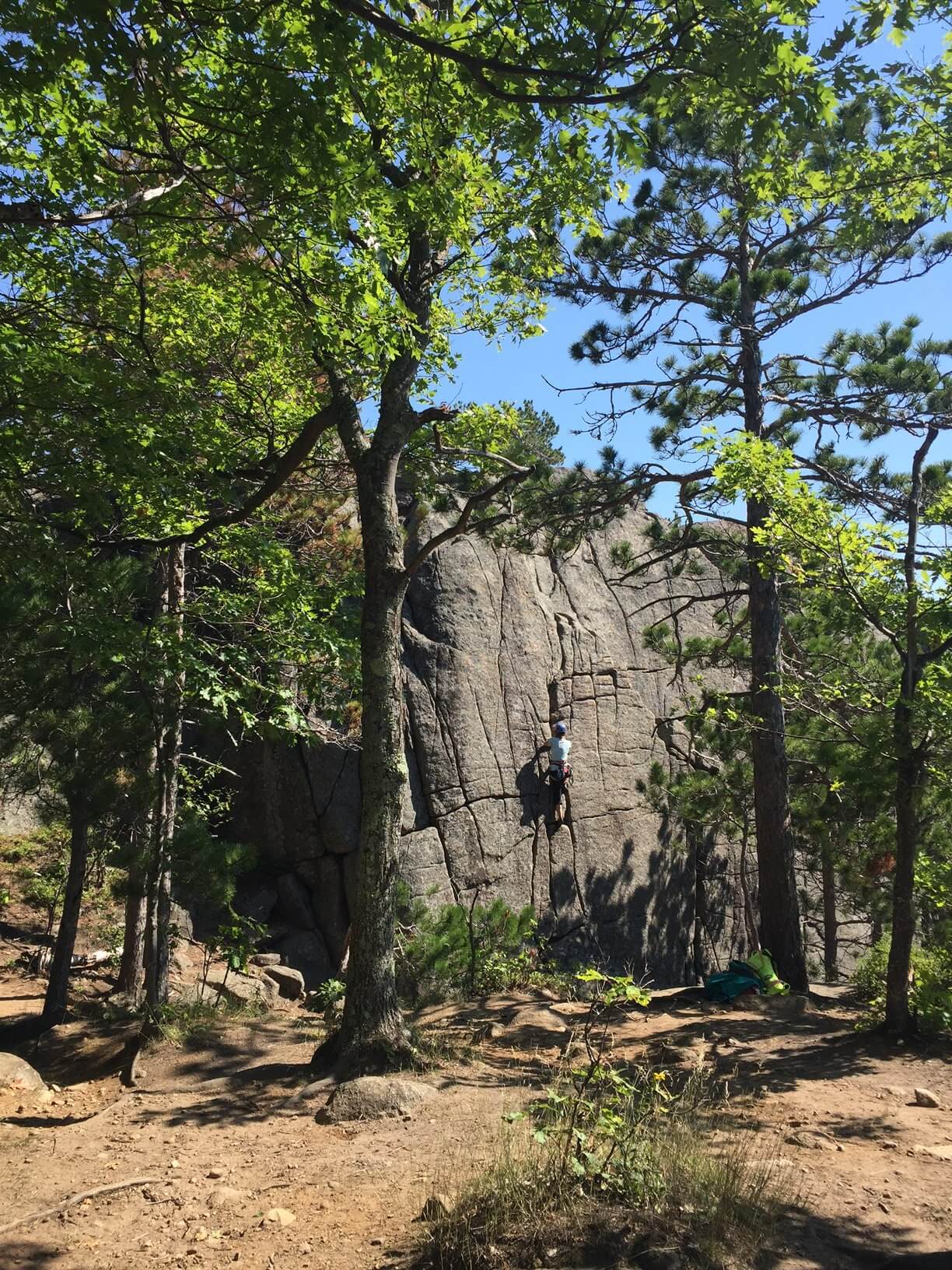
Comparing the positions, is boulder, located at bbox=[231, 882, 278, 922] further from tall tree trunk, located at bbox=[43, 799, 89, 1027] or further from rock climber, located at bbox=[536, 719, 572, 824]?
rock climber, located at bbox=[536, 719, 572, 824]

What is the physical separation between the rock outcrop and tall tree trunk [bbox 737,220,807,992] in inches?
95.6

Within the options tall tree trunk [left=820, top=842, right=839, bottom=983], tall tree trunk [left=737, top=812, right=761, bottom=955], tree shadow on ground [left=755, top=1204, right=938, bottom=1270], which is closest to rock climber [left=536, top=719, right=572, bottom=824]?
tall tree trunk [left=737, top=812, right=761, bottom=955]

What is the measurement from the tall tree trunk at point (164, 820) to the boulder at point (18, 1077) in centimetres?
129

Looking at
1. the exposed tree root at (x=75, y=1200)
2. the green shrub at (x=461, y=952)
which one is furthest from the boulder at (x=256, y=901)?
the exposed tree root at (x=75, y=1200)

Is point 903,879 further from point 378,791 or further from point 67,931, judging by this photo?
point 67,931

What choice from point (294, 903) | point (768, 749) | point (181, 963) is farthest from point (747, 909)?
point (181, 963)

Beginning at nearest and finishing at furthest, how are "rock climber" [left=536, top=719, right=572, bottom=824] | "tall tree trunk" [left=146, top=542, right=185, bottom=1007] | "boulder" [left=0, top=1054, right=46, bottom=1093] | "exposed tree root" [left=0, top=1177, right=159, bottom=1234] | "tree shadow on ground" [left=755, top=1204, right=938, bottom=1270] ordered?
"tree shadow on ground" [left=755, top=1204, right=938, bottom=1270] → "exposed tree root" [left=0, top=1177, right=159, bottom=1234] → "boulder" [left=0, top=1054, right=46, bottom=1093] → "tall tree trunk" [left=146, top=542, right=185, bottom=1007] → "rock climber" [left=536, top=719, right=572, bottom=824]

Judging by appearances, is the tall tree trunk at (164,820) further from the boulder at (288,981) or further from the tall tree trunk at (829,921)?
the tall tree trunk at (829,921)

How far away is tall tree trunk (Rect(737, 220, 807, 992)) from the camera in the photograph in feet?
38.5

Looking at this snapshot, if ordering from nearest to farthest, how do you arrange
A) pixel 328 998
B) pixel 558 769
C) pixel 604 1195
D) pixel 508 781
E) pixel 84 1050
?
pixel 604 1195, pixel 84 1050, pixel 328 998, pixel 508 781, pixel 558 769

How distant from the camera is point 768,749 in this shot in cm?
1205

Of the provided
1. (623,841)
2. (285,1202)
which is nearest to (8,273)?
(285,1202)

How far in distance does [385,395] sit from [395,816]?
3.65 meters

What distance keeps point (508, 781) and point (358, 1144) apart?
11.0 metres
